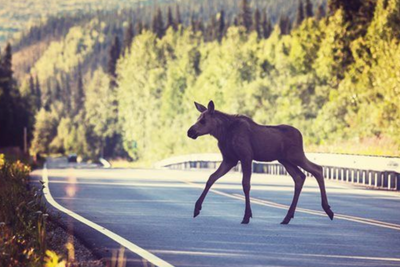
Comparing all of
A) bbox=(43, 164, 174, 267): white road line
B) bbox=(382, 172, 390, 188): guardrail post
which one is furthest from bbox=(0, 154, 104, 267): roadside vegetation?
bbox=(382, 172, 390, 188): guardrail post

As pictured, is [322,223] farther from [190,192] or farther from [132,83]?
[132,83]

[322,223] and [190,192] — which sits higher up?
[322,223]

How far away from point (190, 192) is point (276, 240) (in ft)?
34.6

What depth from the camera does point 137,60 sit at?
411 ft

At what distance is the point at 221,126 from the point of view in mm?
14562

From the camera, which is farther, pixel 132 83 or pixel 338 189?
pixel 132 83

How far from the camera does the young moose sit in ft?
47.4

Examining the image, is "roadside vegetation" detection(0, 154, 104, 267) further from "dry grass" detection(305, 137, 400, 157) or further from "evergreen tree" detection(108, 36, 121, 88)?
"evergreen tree" detection(108, 36, 121, 88)

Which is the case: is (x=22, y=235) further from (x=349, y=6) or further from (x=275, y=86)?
(x=275, y=86)

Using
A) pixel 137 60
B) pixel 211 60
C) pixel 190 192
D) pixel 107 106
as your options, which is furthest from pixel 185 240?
pixel 107 106

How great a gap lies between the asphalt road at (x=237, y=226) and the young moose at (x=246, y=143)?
696mm

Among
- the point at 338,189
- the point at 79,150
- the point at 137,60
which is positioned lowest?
the point at 79,150

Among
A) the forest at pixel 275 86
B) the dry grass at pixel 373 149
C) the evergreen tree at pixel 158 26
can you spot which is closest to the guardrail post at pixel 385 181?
the dry grass at pixel 373 149

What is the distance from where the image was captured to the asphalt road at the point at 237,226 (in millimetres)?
10969
